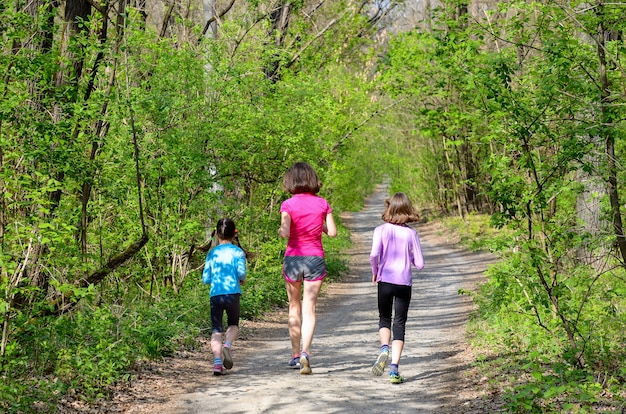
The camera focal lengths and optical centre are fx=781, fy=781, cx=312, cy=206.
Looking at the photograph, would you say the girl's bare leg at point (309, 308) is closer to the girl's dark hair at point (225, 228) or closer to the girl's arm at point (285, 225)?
the girl's arm at point (285, 225)

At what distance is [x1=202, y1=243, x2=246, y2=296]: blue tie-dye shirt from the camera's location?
8.09 meters

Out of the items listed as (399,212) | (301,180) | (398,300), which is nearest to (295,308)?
(398,300)

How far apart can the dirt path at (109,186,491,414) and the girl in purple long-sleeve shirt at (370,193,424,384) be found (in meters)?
0.42

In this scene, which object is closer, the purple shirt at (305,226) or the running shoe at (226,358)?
the purple shirt at (305,226)

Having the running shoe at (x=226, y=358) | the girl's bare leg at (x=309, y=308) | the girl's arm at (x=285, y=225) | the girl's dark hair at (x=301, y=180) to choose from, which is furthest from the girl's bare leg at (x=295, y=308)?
the girl's dark hair at (x=301, y=180)

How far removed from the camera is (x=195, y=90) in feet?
39.3

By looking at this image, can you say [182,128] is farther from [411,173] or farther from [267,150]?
[411,173]

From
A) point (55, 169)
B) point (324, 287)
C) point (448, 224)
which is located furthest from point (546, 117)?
point (448, 224)

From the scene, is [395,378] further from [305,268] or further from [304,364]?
[305,268]

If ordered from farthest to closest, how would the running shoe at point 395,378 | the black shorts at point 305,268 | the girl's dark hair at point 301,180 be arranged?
the girl's dark hair at point 301,180
the black shorts at point 305,268
the running shoe at point 395,378

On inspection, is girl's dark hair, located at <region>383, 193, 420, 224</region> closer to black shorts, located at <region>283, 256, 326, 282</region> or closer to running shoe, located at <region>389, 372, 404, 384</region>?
black shorts, located at <region>283, 256, 326, 282</region>

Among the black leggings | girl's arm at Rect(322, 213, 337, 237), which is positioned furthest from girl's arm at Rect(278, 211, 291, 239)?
the black leggings

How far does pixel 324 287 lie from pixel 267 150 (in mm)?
4707

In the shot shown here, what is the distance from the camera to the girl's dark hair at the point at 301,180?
25.9ft
